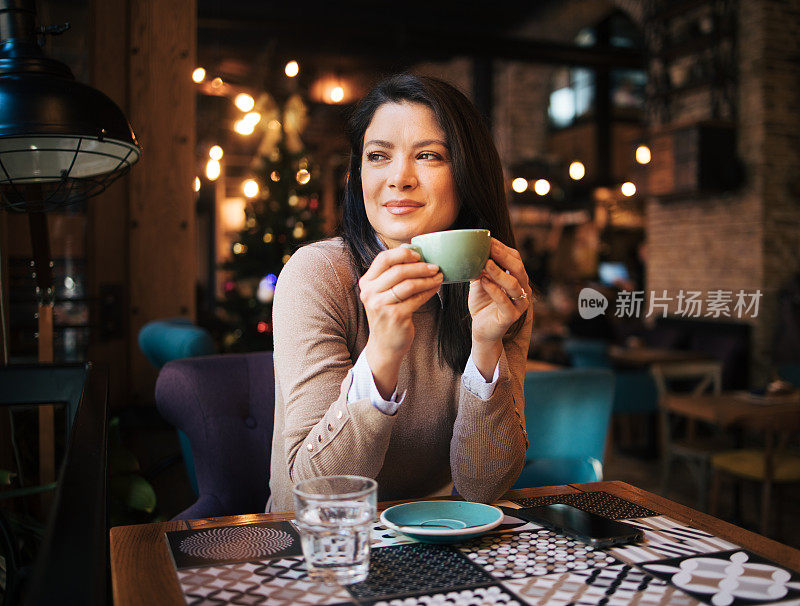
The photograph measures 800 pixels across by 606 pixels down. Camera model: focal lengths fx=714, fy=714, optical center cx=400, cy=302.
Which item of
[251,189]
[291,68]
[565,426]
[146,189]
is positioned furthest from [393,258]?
[251,189]

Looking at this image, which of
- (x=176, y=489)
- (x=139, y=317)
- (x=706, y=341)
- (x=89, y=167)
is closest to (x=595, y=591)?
(x=89, y=167)

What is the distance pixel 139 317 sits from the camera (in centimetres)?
259

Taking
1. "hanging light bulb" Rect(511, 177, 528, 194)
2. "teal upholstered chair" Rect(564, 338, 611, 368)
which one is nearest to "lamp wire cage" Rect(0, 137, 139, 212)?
"teal upholstered chair" Rect(564, 338, 611, 368)

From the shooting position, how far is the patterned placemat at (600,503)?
3.50 feet

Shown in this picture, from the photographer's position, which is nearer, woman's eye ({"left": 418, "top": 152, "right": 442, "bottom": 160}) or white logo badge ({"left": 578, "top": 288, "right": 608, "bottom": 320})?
woman's eye ({"left": 418, "top": 152, "right": 442, "bottom": 160})

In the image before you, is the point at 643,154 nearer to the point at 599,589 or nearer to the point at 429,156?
the point at 429,156

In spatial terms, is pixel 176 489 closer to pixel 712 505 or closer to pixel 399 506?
pixel 399 506

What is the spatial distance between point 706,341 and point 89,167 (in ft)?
18.1

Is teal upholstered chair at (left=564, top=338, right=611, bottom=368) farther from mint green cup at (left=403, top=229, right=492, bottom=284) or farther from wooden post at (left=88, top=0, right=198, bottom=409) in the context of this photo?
mint green cup at (left=403, top=229, right=492, bottom=284)

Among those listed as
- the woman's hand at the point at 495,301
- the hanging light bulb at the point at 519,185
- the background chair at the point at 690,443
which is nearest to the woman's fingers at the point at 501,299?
the woman's hand at the point at 495,301

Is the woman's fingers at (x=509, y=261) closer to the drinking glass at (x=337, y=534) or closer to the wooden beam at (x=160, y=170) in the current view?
the drinking glass at (x=337, y=534)

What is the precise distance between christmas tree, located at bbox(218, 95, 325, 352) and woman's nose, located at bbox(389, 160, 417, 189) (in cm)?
332

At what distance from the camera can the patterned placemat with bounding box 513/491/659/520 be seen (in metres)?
1.07

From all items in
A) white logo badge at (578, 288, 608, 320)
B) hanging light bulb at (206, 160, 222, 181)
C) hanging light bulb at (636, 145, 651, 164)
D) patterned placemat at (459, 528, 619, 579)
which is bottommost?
patterned placemat at (459, 528, 619, 579)
